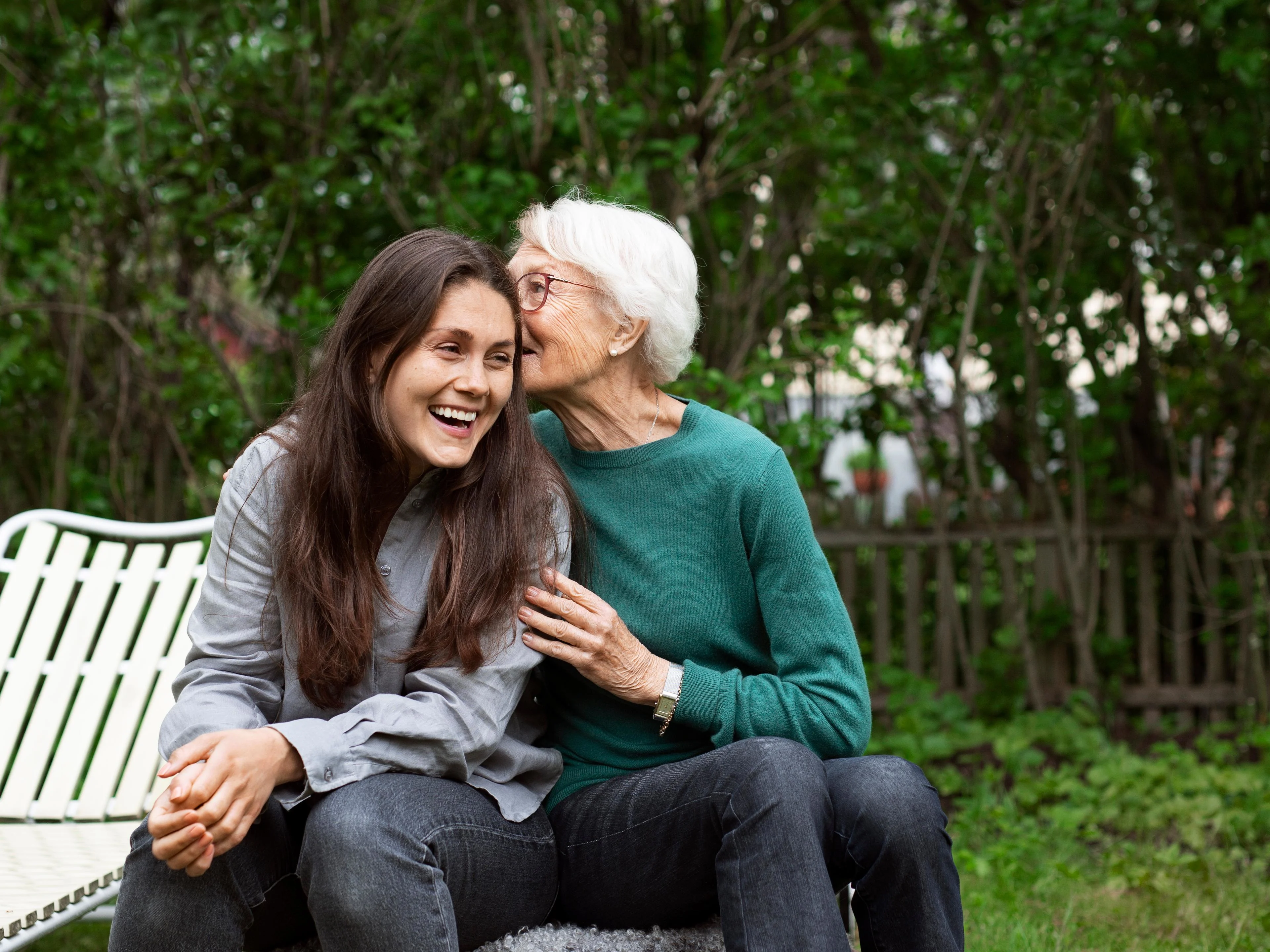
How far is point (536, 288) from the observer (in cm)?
205

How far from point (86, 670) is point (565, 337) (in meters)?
1.44

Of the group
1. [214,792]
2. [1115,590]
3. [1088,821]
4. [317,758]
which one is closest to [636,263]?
[317,758]

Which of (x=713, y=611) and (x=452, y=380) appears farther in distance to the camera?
(x=713, y=611)

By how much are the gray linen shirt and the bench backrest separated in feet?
2.80

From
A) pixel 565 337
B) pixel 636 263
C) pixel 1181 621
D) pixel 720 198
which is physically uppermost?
pixel 720 198

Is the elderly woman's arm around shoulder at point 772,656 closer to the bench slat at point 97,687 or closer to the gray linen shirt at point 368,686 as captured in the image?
the gray linen shirt at point 368,686

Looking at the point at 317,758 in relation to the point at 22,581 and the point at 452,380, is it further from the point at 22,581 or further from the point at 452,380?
the point at 22,581

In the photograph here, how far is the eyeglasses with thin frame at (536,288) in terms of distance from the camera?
2.04 m

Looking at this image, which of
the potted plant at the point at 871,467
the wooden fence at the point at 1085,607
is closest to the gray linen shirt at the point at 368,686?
the wooden fence at the point at 1085,607

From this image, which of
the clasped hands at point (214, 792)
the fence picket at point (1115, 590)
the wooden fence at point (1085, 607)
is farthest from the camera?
the fence picket at point (1115, 590)

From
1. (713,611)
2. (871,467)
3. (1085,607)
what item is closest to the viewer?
(713,611)

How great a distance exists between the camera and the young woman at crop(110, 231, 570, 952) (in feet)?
5.22

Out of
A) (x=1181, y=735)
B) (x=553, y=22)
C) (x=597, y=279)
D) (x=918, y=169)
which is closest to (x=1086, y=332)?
(x=918, y=169)

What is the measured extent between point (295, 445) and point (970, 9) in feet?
11.1
